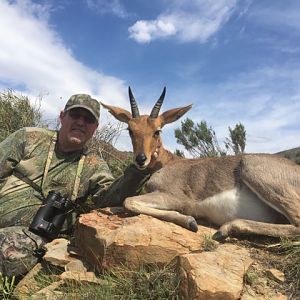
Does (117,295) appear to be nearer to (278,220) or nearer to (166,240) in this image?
(166,240)

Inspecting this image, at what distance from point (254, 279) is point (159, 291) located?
3.31 ft

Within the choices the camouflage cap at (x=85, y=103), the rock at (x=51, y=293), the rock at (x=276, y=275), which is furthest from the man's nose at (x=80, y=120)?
the rock at (x=276, y=275)

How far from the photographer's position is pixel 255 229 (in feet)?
18.4

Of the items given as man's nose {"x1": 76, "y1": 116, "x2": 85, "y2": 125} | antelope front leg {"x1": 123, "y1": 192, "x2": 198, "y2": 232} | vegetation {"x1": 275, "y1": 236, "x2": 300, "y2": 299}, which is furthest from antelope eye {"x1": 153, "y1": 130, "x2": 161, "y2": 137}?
vegetation {"x1": 275, "y1": 236, "x2": 300, "y2": 299}

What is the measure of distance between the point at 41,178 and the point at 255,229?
3640 mm

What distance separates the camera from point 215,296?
399 cm

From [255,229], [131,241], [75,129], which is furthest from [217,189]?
[75,129]

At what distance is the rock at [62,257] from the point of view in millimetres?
5348

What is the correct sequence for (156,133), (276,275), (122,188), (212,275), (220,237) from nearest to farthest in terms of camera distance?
(212,275) → (276,275) → (220,237) → (122,188) → (156,133)

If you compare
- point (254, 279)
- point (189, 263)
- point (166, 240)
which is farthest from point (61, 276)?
point (254, 279)

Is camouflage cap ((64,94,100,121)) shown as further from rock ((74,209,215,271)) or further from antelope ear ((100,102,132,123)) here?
rock ((74,209,215,271))

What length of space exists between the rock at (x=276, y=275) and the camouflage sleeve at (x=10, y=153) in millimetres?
4560

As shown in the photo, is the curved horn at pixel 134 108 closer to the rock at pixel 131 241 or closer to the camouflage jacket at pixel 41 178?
the camouflage jacket at pixel 41 178

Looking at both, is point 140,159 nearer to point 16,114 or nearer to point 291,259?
point 291,259
